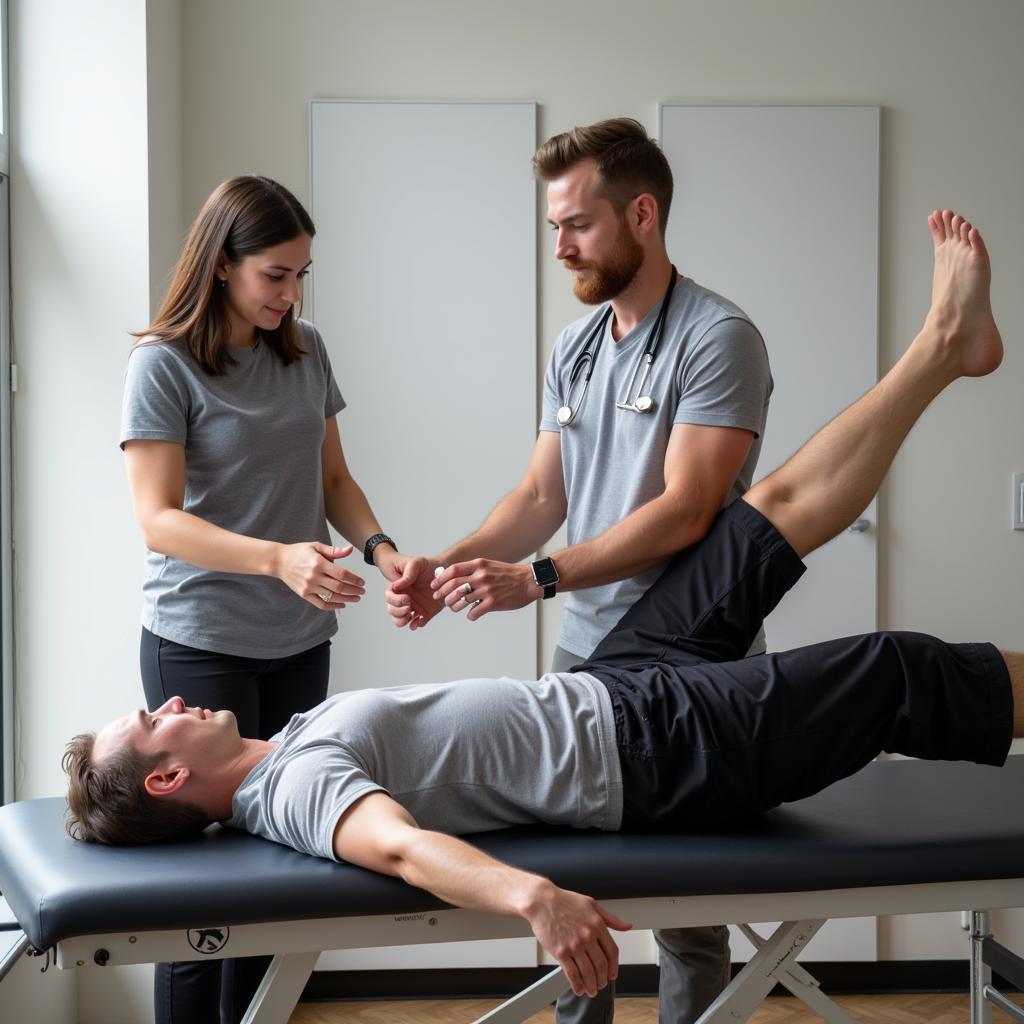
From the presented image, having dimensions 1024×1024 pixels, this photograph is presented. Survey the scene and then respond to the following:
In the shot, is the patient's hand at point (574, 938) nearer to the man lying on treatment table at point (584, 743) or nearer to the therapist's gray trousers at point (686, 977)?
the man lying on treatment table at point (584, 743)

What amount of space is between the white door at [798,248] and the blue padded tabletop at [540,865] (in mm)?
1377

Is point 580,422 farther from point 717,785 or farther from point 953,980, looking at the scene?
point 953,980

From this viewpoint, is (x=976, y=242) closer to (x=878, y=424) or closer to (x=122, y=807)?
(x=878, y=424)

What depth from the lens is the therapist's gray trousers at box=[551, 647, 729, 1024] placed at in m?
1.98

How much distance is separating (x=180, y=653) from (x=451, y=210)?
149cm

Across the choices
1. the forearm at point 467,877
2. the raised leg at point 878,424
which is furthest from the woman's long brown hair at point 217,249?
the forearm at point 467,877

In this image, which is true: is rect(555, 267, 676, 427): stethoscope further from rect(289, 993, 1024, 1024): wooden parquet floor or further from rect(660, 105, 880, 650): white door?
rect(289, 993, 1024, 1024): wooden parquet floor

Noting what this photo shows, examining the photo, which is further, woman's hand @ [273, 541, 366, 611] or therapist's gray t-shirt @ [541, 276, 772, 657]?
therapist's gray t-shirt @ [541, 276, 772, 657]

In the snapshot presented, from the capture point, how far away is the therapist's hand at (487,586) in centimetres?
180

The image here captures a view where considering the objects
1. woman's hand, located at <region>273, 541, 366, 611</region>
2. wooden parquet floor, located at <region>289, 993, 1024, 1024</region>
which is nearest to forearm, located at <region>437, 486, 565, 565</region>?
woman's hand, located at <region>273, 541, 366, 611</region>

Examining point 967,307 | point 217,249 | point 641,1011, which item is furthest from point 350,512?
point 641,1011

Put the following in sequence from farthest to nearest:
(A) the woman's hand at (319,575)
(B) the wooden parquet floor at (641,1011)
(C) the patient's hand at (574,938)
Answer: (B) the wooden parquet floor at (641,1011) → (A) the woman's hand at (319,575) → (C) the patient's hand at (574,938)

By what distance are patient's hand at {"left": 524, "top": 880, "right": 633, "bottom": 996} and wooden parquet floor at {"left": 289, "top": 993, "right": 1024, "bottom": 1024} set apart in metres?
1.77

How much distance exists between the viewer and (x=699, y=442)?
1.88 meters
